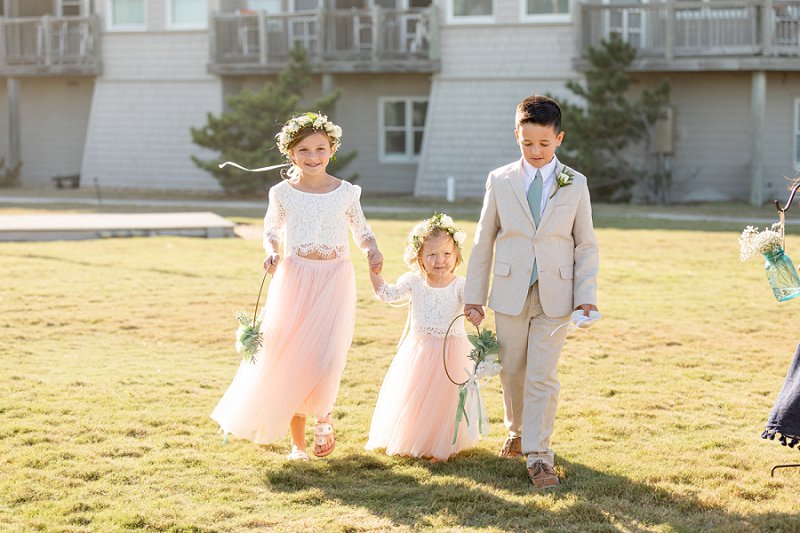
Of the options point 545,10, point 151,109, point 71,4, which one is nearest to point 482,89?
point 545,10

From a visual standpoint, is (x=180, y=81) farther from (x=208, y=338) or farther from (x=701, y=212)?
(x=208, y=338)

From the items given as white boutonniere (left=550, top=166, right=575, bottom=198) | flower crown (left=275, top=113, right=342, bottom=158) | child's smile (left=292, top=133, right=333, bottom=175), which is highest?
flower crown (left=275, top=113, right=342, bottom=158)

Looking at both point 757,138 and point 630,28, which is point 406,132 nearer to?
point 630,28

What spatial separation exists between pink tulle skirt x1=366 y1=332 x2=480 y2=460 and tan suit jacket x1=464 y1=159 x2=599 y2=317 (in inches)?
24.0

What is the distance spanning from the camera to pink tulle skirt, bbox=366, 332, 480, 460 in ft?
20.1

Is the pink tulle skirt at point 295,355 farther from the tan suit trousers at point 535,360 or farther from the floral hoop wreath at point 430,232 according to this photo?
the tan suit trousers at point 535,360

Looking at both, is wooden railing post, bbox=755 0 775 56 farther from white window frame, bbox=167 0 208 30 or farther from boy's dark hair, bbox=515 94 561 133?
boy's dark hair, bbox=515 94 561 133

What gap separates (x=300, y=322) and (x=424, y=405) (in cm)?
79

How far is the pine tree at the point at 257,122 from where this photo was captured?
24422 mm

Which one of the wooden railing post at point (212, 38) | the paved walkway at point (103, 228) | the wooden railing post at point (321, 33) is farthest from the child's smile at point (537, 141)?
the wooden railing post at point (212, 38)

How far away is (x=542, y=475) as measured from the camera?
561 cm

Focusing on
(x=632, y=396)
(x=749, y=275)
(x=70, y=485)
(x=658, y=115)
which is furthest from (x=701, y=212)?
(x=70, y=485)

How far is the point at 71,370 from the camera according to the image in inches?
331

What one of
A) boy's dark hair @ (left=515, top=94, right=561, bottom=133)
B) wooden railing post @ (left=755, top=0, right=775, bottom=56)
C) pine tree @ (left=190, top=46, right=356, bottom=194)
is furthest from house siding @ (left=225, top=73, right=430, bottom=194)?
boy's dark hair @ (left=515, top=94, right=561, bottom=133)
